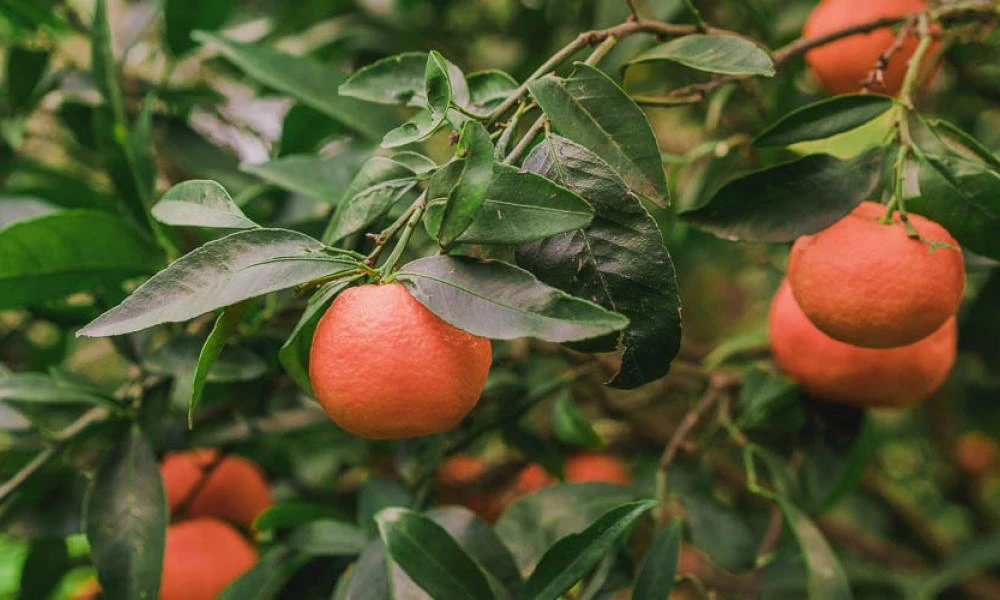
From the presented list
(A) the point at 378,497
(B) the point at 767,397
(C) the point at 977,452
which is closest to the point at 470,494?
(A) the point at 378,497

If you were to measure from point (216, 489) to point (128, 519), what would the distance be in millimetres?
245

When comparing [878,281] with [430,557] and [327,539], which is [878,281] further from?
[327,539]

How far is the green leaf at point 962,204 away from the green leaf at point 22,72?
83 cm

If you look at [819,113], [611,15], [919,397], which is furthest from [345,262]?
[611,15]

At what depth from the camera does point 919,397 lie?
0.71m

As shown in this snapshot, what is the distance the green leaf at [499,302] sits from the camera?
1.31ft

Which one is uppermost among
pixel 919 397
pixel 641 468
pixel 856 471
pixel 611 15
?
pixel 611 15

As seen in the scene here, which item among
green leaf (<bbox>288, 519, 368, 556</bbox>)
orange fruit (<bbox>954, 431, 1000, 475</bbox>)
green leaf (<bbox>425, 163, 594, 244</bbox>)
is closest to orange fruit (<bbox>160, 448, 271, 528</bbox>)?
green leaf (<bbox>288, 519, 368, 556</bbox>)

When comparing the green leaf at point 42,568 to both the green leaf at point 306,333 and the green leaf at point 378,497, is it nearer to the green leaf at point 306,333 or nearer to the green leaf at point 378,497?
the green leaf at point 378,497

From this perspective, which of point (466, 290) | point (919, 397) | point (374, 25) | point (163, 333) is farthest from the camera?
point (374, 25)

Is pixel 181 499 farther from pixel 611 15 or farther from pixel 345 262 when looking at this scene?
pixel 611 15

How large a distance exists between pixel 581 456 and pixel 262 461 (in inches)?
15.6

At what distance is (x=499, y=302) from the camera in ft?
1.39

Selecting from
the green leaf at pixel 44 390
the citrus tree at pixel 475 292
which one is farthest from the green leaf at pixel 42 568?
the green leaf at pixel 44 390
